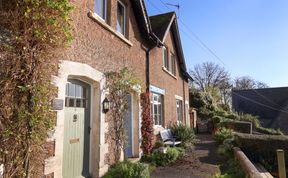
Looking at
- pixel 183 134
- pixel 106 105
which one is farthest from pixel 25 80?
pixel 183 134

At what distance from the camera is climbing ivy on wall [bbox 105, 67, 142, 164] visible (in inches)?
300

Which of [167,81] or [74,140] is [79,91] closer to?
[74,140]

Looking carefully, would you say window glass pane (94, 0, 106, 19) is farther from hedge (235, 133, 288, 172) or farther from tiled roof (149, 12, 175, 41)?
hedge (235, 133, 288, 172)

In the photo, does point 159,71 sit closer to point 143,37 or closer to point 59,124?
Answer: point 143,37

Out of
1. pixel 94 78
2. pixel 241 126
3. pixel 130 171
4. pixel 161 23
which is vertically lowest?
pixel 130 171

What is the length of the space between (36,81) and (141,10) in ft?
22.0

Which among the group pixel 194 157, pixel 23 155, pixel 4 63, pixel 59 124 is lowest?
pixel 194 157

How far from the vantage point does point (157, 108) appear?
12.6 metres

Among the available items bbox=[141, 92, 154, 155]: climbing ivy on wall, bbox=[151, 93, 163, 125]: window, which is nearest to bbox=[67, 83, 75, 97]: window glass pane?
bbox=[141, 92, 154, 155]: climbing ivy on wall

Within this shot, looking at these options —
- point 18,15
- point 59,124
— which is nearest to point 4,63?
point 18,15

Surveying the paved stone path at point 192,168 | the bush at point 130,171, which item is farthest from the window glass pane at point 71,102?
the paved stone path at point 192,168

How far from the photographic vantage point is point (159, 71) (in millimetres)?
12789

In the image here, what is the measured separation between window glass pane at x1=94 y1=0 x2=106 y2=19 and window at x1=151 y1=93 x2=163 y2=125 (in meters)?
4.92

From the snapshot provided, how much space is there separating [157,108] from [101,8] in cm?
607
